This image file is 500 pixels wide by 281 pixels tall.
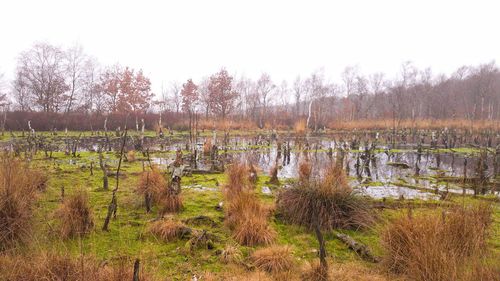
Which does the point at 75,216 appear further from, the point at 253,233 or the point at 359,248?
the point at 359,248

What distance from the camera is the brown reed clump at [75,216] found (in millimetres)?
3500

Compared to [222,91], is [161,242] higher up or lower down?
lower down

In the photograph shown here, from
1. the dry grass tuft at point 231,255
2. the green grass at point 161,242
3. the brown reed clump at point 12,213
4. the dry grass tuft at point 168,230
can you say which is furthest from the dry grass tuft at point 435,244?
the brown reed clump at point 12,213

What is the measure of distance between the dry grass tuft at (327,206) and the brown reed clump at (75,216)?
2.99 metres

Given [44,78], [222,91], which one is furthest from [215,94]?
[44,78]

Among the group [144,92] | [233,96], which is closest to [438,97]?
[233,96]

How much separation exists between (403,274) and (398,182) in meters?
5.50

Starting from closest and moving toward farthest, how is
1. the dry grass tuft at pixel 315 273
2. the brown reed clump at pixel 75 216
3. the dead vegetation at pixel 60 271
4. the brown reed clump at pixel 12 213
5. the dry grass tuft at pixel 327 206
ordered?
the dead vegetation at pixel 60 271 → the dry grass tuft at pixel 315 273 → the brown reed clump at pixel 12 213 → the brown reed clump at pixel 75 216 → the dry grass tuft at pixel 327 206

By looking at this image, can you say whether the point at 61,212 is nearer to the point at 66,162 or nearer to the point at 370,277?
the point at 370,277

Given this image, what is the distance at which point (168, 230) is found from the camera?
12.3ft

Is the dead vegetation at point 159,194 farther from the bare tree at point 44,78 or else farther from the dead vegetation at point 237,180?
the bare tree at point 44,78

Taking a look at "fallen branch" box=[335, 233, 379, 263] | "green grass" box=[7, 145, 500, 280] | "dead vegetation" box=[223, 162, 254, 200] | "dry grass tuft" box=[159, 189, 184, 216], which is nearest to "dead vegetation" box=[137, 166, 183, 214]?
"dry grass tuft" box=[159, 189, 184, 216]

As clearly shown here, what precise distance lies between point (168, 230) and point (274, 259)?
1.56 metres

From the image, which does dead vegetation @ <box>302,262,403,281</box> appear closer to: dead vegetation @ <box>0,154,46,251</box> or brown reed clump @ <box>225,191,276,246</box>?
brown reed clump @ <box>225,191,276,246</box>
